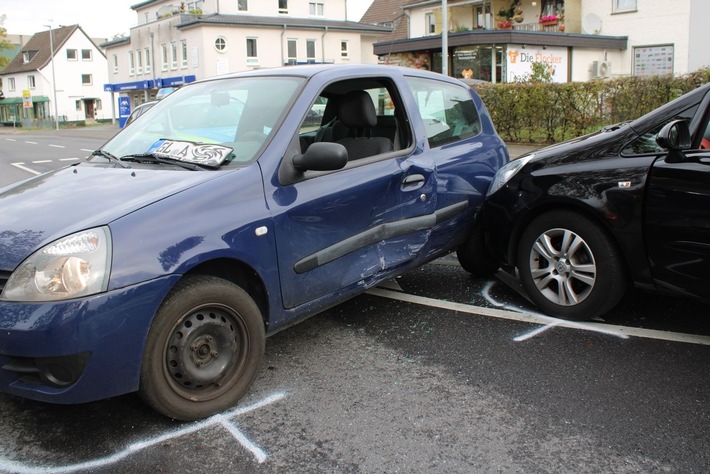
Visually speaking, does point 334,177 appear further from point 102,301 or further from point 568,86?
point 568,86

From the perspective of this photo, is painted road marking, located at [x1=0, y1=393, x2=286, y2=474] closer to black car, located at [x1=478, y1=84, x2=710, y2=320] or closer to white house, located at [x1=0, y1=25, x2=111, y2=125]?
black car, located at [x1=478, y1=84, x2=710, y2=320]

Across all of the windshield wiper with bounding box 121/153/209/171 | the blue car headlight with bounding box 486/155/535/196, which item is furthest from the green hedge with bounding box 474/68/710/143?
the windshield wiper with bounding box 121/153/209/171

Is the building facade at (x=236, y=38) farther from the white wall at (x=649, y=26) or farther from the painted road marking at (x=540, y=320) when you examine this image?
the painted road marking at (x=540, y=320)

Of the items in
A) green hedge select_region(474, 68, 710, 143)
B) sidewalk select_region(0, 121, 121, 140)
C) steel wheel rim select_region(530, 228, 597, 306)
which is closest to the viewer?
steel wheel rim select_region(530, 228, 597, 306)

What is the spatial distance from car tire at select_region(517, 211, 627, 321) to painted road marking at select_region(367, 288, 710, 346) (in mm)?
75

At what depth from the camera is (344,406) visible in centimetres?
339

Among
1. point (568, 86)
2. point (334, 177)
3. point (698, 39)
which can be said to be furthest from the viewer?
point (698, 39)

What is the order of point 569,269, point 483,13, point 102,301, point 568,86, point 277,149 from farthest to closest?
point 483,13
point 568,86
point 569,269
point 277,149
point 102,301

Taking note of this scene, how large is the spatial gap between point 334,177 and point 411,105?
1139 mm

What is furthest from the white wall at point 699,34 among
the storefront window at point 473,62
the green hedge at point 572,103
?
the green hedge at point 572,103

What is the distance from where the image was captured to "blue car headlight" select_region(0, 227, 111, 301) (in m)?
2.82

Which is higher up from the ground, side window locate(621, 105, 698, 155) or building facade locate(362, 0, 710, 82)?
building facade locate(362, 0, 710, 82)

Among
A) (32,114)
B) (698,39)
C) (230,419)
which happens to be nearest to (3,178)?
(230,419)

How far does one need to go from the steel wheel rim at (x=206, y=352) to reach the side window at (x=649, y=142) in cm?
265
